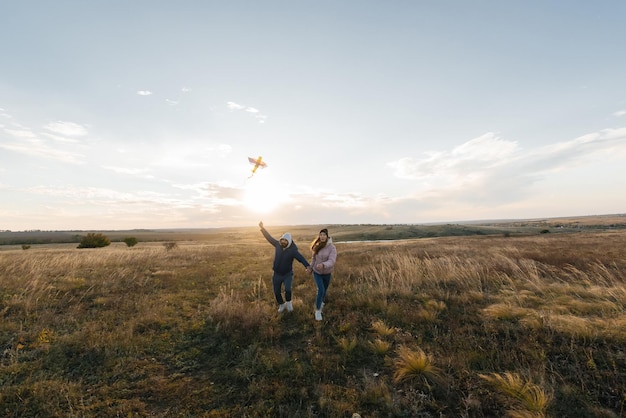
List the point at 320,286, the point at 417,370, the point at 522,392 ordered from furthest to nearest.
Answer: the point at 320,286 → the point at 417,370 → the point at 522,392

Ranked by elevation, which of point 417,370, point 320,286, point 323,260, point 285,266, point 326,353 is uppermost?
point 323,260

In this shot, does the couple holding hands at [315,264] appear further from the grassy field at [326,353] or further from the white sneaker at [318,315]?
the grassy field at [326,353]

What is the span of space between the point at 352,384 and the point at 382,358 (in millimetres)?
1147

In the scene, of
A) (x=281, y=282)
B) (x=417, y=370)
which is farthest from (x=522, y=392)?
(x=281, y=282)

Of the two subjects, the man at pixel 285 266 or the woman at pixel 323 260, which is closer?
the woman at pixel 323 260

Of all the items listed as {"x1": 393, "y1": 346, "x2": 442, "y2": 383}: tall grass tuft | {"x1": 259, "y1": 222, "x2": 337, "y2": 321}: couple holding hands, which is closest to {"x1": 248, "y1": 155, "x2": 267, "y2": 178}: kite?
{"x1": 259, "y1": 222, "x2": 337, "y2": 321}: couple holding hands

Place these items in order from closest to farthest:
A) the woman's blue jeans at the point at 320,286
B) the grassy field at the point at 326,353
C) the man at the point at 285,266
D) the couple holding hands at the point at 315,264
Result: the grassy field at the point at 326,353
the woman's blue jeans at the point at 320,286
the couple holding hands at the point at 315,264
the man at the point at 285,266

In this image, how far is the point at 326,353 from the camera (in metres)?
6.07

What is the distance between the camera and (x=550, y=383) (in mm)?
4594

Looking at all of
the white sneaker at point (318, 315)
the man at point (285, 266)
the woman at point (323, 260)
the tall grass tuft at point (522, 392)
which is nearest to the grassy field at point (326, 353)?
the tall grass tuft at point (522, 392)

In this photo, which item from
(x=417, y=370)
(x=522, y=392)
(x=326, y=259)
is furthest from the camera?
(x=326, y=259)

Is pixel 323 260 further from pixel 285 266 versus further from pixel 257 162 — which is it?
pixel 257 162

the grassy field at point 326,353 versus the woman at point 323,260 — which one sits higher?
the woman at point 323,260

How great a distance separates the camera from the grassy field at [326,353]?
14.4 ft
